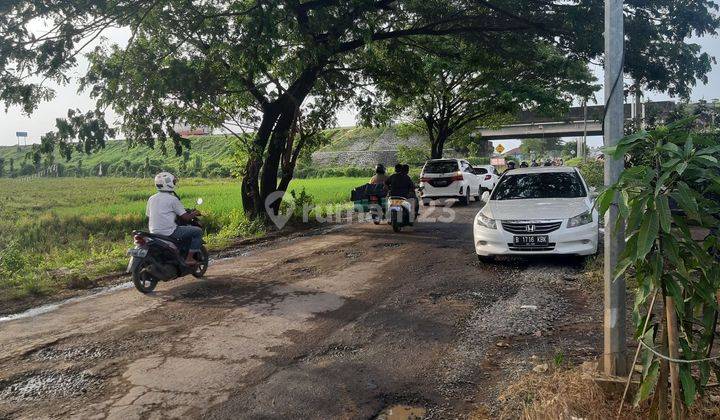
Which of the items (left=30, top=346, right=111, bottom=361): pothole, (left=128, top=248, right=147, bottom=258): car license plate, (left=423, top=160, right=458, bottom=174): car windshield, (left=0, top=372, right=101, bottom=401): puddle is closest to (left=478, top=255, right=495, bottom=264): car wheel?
(left=128, top=248, right=147, bottom=258): car license plate

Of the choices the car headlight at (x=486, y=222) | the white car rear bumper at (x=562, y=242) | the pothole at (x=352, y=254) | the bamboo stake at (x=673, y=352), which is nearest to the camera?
the bamboo stake at (x=673, y=352)

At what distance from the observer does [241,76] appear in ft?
43.7

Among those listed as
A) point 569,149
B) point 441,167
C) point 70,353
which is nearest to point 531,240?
point 70,353

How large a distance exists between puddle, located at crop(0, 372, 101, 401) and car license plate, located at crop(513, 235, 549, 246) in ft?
20.1

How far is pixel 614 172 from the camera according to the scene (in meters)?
3.71

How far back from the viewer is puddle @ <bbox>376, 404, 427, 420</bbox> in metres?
3.93

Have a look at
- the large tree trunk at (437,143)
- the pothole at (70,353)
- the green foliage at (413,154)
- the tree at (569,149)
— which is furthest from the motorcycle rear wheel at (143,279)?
the tree at (569,149)

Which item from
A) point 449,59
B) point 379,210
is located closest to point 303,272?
point 379,210

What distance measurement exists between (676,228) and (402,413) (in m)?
2.22

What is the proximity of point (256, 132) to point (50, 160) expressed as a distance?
567 cm

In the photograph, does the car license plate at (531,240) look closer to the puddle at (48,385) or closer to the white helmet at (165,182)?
the white helmet at (165,182)

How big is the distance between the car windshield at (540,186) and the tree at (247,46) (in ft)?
12.3

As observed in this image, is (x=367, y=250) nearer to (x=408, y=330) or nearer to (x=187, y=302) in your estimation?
(x=187, y=302)

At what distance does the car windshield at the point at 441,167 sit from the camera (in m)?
21.0
